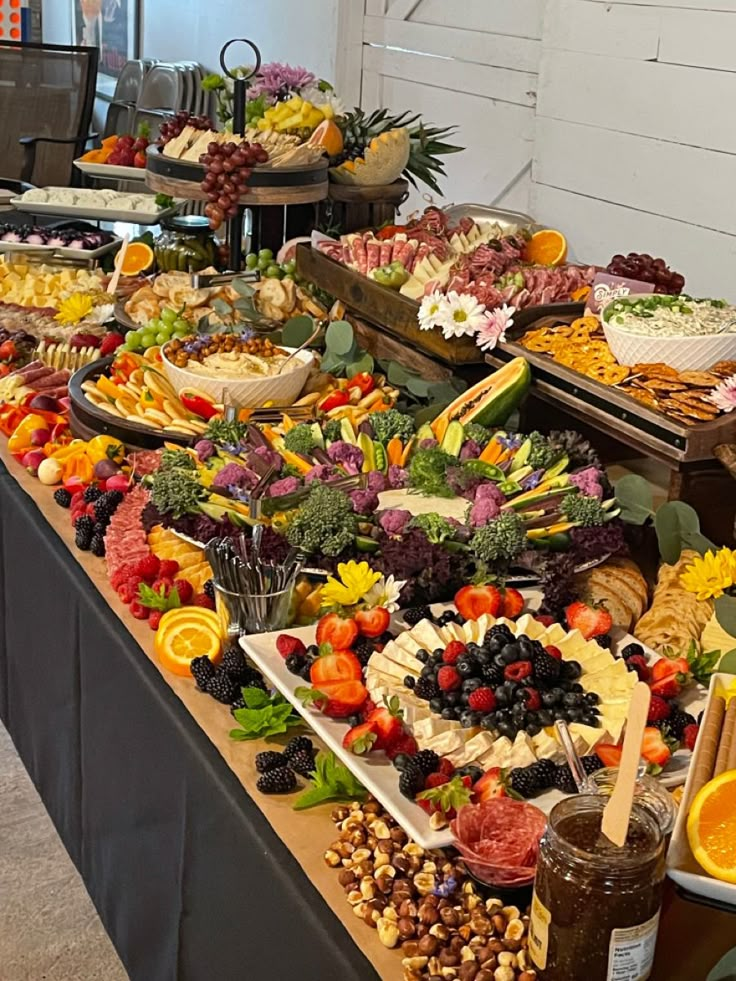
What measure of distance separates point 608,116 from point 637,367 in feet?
8.07

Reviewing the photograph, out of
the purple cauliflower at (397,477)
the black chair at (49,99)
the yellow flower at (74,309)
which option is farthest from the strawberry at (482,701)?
the black chair at (49,99)

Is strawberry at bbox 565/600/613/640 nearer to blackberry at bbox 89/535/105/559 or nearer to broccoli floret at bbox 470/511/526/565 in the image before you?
broccoli floret at bbox 470/511/526/565

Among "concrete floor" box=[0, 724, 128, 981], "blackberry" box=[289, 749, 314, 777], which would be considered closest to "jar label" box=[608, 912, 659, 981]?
"blackberry" box=[289, 749, 314, 777]

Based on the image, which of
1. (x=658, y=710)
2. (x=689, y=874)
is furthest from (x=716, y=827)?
(x=658, y=710)

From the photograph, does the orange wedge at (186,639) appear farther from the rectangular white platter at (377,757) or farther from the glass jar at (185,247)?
the glass jar at (185,247)

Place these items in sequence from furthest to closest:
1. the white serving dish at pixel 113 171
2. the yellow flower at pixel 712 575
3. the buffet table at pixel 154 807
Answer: the white serving dish at pixel 113 171 → the yellow flower at pixel 712 575 → the buffet table at pixel 154 807

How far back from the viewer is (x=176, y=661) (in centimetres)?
153

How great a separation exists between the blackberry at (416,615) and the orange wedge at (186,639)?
251 mm

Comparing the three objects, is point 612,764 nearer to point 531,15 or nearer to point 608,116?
point 608,116

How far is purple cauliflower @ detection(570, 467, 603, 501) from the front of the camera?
1803 millimetres

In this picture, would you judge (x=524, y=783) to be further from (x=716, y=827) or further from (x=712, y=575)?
(x=712, y=575)

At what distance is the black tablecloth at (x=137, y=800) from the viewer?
48.4 inches

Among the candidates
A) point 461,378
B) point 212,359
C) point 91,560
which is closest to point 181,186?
point 212,359

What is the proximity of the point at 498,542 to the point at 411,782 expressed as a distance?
0.52 meters
